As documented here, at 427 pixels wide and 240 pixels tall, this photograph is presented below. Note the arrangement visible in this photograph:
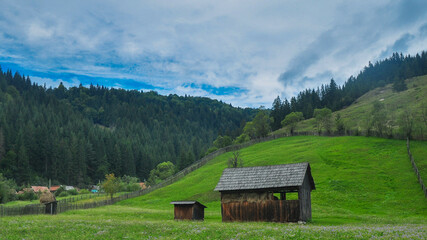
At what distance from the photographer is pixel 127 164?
553 feet

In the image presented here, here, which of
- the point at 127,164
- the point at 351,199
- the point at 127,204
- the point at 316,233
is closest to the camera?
the point at 316,233

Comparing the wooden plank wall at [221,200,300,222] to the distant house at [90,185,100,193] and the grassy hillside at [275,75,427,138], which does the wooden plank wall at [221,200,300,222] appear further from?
the grassy hillside at [275,75,427,138]

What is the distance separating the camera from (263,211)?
3719 centimetres

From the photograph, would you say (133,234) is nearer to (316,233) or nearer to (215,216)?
(316,233)

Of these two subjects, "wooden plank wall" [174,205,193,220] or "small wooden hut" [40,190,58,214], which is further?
"small wooden hut" [40,190,58,214]

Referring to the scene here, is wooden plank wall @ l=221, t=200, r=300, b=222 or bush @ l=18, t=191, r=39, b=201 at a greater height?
wooden plank wall @ l=221, t=200, r=300, b=222

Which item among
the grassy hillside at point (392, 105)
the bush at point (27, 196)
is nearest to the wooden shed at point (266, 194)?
the bush at point (27, 196)

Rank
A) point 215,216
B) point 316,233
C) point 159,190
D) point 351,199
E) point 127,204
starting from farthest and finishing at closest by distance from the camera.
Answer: point 159,190, point 127,204, point 351,199, point 215,216, point 316,233

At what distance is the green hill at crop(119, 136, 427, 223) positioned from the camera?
47.9 metres

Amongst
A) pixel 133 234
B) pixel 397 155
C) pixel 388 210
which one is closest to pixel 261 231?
pixel 133 234

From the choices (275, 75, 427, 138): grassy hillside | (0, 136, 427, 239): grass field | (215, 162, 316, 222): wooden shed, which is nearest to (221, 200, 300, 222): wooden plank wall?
(215, 162, 316, 222): wooden shed

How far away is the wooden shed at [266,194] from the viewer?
36344 mm

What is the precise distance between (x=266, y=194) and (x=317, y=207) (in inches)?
635

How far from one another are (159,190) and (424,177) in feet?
165
